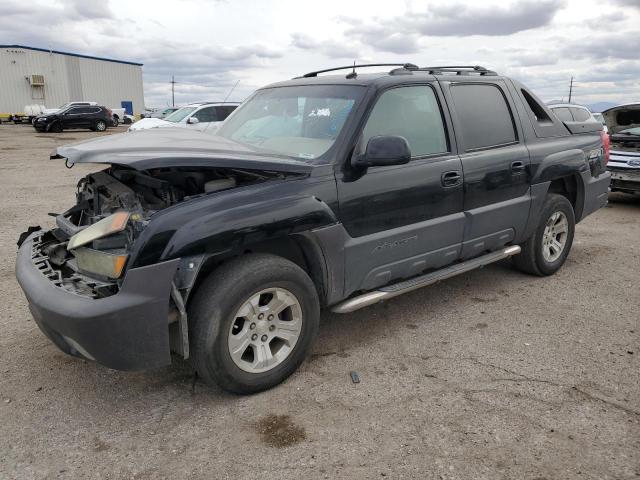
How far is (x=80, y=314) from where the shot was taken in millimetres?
2596

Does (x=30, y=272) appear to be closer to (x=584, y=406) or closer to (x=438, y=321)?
(x=438, y=321)

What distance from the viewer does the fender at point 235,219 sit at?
270 centimetres

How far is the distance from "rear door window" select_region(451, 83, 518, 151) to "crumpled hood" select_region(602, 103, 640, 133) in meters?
6.59

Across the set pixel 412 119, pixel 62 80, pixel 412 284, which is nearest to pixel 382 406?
pixel 412 284

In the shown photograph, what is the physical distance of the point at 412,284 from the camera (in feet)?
12.5

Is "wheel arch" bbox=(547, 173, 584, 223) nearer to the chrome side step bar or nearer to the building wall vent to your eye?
the chrome side step bar

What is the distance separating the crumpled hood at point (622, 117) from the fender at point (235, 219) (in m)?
8.75

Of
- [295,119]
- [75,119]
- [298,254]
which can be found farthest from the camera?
[75,119]

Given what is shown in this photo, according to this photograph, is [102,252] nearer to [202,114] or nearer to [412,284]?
[412,284]

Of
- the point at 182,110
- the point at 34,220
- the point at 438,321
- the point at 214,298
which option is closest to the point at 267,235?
the point at 214,298

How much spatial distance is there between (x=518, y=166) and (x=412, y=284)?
157cm

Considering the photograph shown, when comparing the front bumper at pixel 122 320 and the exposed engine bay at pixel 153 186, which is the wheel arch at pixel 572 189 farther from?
the front bumper at pixel 122 320

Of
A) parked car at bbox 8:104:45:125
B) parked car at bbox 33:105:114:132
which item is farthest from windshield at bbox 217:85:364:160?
parked car at bbox 8:104:45:125

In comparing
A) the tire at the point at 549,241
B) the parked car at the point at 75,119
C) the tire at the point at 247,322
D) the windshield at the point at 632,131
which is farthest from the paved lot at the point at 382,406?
the parked car at the point at 75,119
